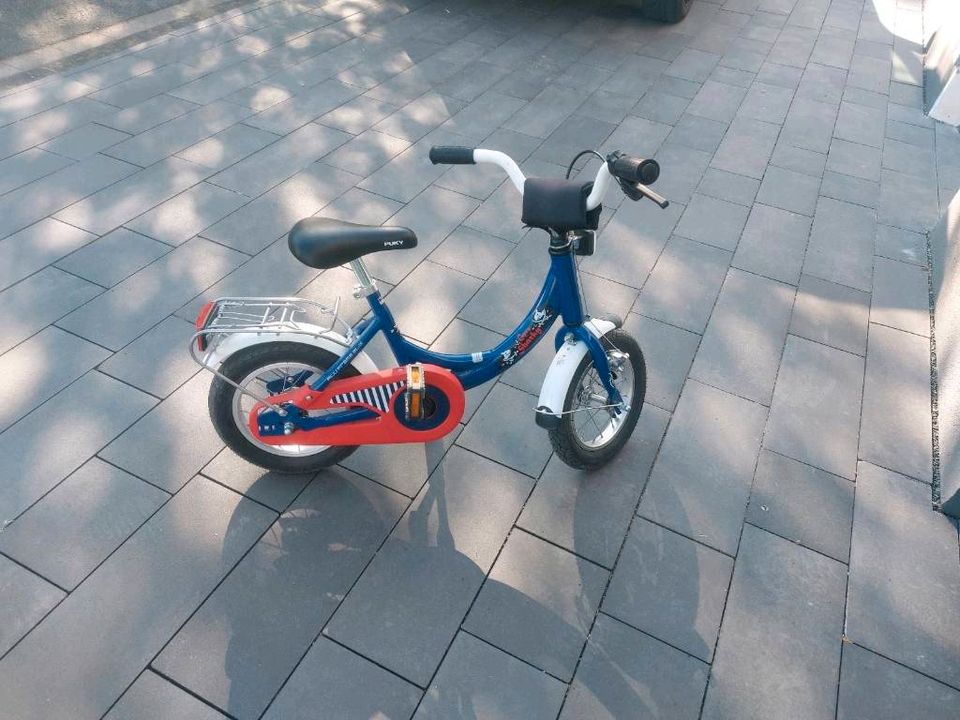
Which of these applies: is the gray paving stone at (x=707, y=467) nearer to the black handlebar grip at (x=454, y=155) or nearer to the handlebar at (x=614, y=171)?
the handlebar at (x=614, y=171)

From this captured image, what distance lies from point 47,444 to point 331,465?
119 centimetres

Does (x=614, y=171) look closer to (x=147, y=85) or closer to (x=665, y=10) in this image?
(x=147, y=85)

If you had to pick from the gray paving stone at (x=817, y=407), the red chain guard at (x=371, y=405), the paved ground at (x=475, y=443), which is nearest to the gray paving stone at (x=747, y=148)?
the paved ground at (x=475, y=443)

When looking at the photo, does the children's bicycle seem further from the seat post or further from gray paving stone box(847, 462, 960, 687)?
gray paving stone box(847, 462, 960, 687)

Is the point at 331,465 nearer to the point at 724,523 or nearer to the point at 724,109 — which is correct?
the point at 724,523

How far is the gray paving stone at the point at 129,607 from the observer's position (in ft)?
7.02

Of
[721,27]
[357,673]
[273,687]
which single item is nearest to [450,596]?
[357,673]

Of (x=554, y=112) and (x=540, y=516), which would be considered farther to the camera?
(x=554, y=112)

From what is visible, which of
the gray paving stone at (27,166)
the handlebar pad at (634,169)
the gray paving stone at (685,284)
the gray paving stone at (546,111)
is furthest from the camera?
the gray paving stone at (546,111)

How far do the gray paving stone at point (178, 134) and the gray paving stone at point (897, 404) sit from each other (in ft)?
14.7

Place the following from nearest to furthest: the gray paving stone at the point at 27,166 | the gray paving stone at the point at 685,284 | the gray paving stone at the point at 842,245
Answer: the gray paving stone at the point at 685,284 < the gray paving stone at the point at 842,245 < the gray paving stone at the point at 27,166

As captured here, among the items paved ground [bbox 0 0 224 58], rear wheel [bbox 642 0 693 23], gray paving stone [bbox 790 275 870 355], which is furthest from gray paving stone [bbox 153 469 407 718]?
rear wheel [bbox 642 0 693 23]

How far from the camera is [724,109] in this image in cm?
556

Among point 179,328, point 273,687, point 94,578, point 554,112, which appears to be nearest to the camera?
Result: point 273,687
